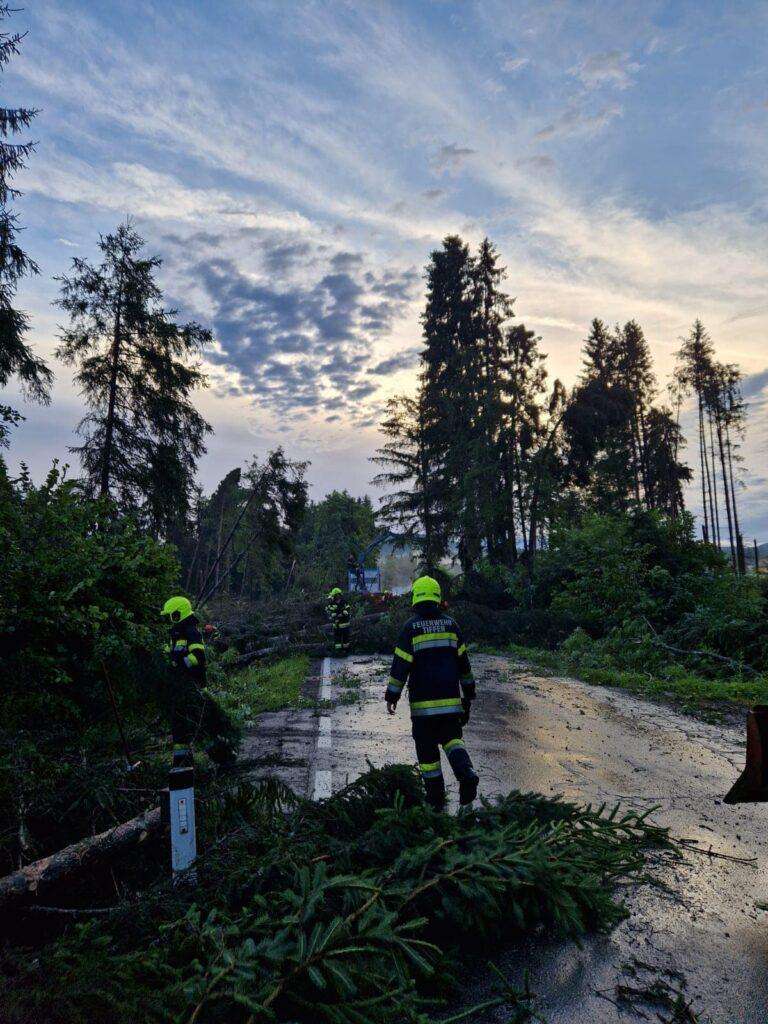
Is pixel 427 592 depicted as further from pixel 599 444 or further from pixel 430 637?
pixel 599 444

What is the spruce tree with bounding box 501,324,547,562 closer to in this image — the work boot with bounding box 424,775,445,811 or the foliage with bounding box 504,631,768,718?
the foliage with bounding box 504,631,768,718

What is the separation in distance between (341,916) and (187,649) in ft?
14.5

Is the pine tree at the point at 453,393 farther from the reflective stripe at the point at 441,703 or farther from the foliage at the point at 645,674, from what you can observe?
the reflective stripe at the point at 441,703

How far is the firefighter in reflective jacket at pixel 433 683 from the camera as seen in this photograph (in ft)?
16.0

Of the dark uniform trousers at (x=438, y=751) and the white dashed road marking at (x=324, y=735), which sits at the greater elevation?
the dark uniform trousers at (x=438, y=751)

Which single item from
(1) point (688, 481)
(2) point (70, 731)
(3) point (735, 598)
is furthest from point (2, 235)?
(1) point (688, 481)

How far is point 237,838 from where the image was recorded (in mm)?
3561

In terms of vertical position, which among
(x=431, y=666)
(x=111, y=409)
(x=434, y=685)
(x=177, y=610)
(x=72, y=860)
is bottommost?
(x=72, y=860)

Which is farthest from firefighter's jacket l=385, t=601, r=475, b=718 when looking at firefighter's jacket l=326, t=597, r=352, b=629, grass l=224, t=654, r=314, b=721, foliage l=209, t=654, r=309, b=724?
firefighter's jacket l=326, t=597, r=352, b=629

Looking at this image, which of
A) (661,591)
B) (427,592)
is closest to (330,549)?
(661,591)

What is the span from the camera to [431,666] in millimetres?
5062

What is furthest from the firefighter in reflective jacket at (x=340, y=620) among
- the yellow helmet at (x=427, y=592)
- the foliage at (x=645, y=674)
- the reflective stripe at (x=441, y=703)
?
the reflective stripe at (x=441, y=703)

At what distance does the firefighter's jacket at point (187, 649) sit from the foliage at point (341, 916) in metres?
2.75

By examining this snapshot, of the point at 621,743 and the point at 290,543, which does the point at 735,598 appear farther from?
the point at 290,543
